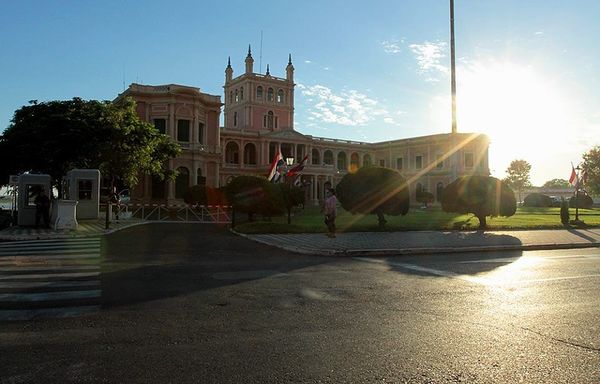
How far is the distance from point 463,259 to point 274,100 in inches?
2678

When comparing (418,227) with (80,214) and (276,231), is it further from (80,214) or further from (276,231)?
(80,214)

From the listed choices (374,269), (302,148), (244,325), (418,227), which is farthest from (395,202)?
(302,148)

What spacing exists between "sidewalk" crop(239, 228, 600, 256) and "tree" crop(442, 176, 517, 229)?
8.15 ft

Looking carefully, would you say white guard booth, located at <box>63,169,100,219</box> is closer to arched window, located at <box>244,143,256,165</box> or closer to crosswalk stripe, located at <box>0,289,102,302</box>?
crosswalk stripe, located at <box>0,289,102,302</box>

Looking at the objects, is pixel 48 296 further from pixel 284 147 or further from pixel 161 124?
pixel 284 147

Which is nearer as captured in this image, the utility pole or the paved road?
the paved road

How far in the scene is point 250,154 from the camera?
239ft

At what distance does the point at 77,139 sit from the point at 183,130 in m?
25.7

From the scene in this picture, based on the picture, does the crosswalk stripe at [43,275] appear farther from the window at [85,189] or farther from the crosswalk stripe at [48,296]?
the window at [85,189]

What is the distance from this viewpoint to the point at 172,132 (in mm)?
50312

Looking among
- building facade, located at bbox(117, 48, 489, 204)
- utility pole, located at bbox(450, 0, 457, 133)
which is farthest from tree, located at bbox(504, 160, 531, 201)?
utility pole, located at bbox(450, 0, 457, 133)

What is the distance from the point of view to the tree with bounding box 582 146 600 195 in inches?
3049

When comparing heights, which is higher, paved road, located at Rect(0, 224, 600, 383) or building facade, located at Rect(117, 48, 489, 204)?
building facade, located at Rect(117, 48, 489, 204)

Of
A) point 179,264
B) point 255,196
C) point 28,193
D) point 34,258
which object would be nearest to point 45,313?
point 179,264
